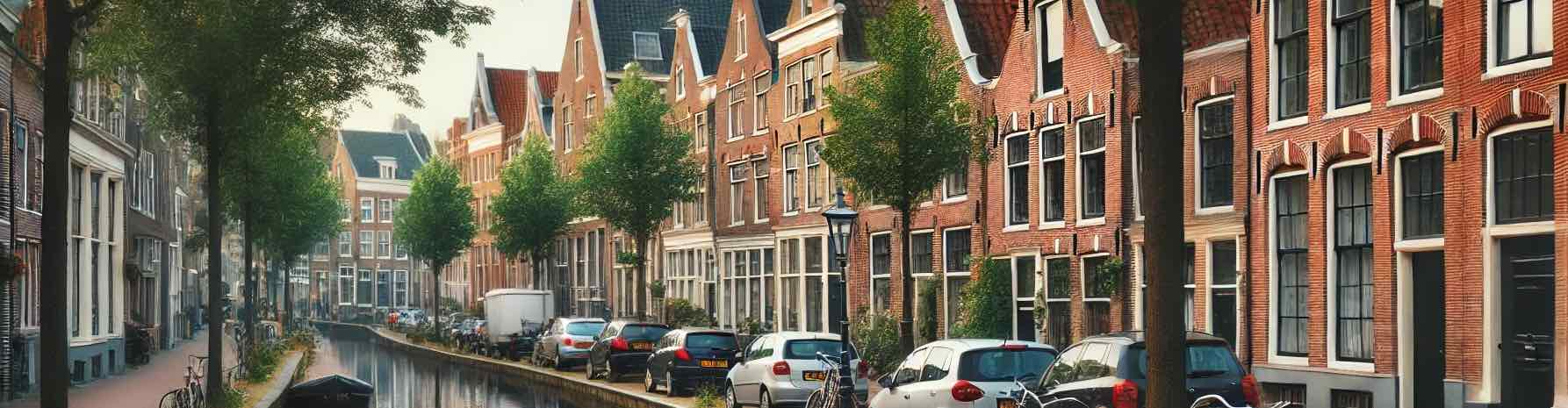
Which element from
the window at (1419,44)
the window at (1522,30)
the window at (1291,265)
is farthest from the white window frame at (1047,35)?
the window at (1522,30)

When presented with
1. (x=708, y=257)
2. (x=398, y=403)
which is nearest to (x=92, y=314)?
(x=398, y=403)

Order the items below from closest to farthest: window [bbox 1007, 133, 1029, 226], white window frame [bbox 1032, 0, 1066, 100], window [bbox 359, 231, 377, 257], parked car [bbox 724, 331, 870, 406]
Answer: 1. parked car [bbox 724, 331, 870, 406]
2. white window frame [bbox 1032, 0, 1066, 100]
3. window [bbox 1007, 133, 1029, 226]
4. window [bbox 359, 231, 377, 257]

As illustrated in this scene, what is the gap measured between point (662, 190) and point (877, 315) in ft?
37.4

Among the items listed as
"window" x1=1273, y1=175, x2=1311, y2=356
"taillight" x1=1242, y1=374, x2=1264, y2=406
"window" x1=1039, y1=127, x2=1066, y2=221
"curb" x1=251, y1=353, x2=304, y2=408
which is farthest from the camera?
"window" x1=1039, y1=127, x2=1066, y2=221

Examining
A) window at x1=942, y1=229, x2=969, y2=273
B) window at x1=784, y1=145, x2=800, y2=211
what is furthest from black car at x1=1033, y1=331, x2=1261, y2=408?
window at x1=784, y1=145, x2=800, y2=211

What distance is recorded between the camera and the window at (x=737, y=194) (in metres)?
50.6

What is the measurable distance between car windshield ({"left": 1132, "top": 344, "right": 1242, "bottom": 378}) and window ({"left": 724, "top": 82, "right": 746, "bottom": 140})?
33184 millimetres

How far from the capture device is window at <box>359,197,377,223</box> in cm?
Answer: 12744

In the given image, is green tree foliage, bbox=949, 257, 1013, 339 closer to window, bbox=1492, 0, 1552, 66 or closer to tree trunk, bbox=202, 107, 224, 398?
tree trunk, bbox=202, 107, 224, 398

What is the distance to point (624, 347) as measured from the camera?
36.9 meters

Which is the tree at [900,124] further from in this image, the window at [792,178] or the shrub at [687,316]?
the shrub at [687,316]

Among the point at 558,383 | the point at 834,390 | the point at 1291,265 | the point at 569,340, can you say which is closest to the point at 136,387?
the point at 558,383

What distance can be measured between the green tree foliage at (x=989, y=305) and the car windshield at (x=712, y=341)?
185 inches

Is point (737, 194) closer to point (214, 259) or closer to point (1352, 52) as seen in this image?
point (214, 259)
